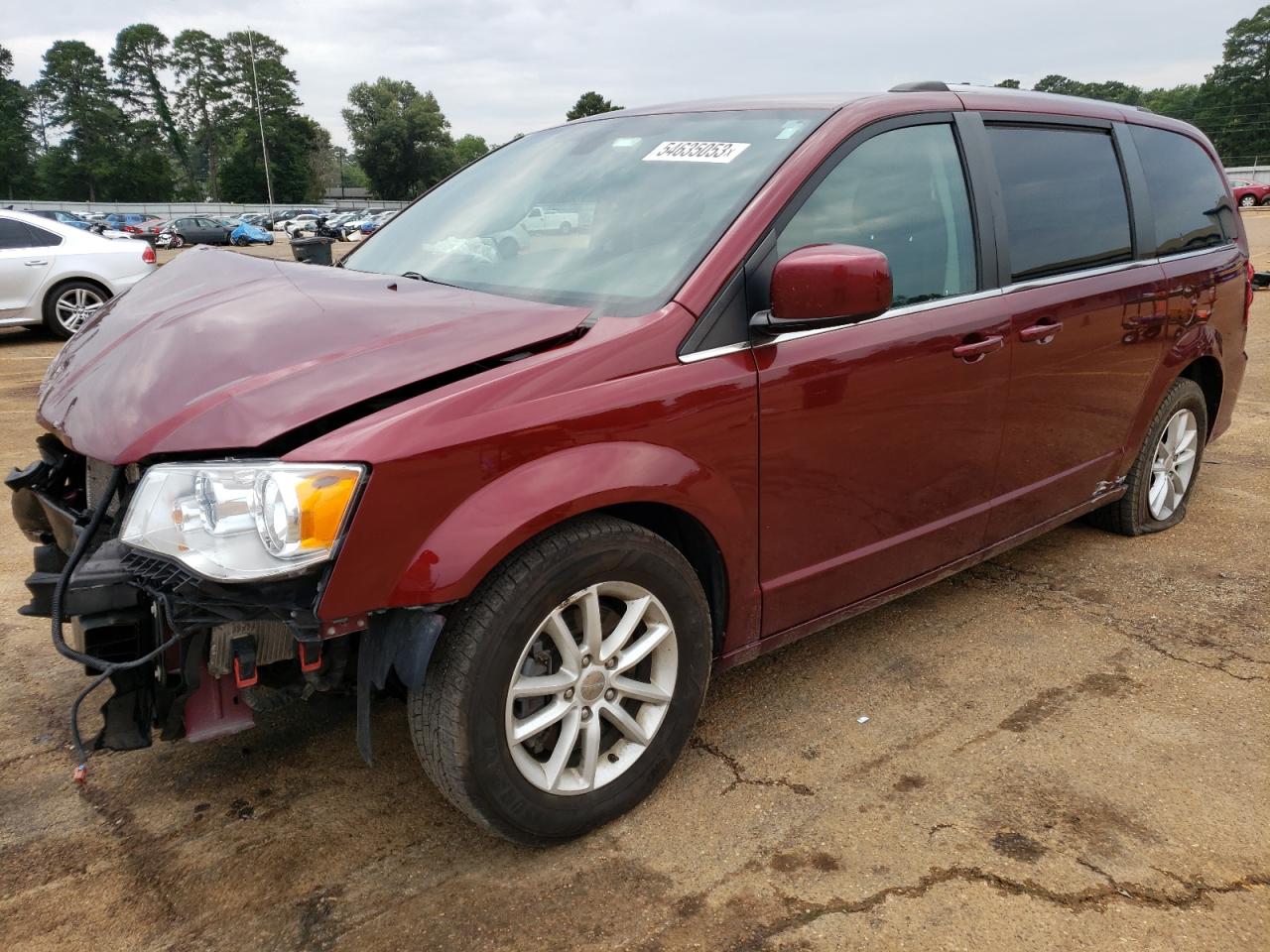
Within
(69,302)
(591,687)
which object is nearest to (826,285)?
(591,687)

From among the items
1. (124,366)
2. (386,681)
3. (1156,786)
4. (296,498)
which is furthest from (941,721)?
(124,366)

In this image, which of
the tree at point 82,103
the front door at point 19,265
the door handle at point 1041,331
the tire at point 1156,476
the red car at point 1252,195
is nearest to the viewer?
the door handle at point 1041,331

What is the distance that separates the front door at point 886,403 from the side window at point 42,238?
9.84m

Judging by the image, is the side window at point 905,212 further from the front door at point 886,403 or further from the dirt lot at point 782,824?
the dirt lot at point 782,824

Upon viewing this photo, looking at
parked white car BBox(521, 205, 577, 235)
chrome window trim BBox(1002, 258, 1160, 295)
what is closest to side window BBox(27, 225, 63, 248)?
parked white car BBox(521, 205, 577, 235)

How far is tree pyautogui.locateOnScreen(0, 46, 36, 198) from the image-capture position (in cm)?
7694

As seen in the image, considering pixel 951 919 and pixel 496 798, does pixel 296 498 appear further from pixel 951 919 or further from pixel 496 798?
pixel 951 919

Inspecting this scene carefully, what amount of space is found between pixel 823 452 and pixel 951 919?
1.17 m

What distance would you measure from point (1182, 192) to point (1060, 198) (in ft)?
3.52

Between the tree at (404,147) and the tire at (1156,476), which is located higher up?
the tree at (404,147)

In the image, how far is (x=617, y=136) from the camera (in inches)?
121

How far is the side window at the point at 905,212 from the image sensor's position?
104 inches

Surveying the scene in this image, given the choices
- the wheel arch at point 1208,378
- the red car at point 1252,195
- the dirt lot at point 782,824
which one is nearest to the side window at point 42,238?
the dirt lot at point 782,824

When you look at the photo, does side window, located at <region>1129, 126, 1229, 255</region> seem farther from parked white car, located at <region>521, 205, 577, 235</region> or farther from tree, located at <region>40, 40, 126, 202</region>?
tree, located at <region>40, 40, 126, 202</region>
